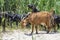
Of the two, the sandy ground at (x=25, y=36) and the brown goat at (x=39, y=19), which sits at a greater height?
the brown goat at (x=39, y=19)

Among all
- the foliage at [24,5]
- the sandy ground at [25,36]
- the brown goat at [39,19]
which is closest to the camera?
the sandy ground at [25,36]

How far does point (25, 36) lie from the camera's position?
2.22 metres

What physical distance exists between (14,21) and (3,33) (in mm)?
181

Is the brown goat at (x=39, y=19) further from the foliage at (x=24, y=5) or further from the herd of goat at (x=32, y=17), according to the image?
the foliage at (x=24, y=5)

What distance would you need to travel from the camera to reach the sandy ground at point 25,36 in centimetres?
217

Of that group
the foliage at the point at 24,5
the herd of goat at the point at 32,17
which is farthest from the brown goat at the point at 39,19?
the foliage at the point at 24,5

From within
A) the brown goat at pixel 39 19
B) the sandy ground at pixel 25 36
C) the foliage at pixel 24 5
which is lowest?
the sandy ground at pixel 25 36

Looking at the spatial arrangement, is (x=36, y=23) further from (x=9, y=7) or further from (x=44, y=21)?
(x=9, y=7)

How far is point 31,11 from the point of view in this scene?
239 centimetres

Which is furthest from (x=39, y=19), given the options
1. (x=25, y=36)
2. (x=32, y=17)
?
(x=25, y=36)

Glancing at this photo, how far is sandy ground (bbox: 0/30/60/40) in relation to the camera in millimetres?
2166

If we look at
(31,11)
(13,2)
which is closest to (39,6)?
(31,11)

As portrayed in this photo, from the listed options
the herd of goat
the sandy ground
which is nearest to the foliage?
the herd of goat

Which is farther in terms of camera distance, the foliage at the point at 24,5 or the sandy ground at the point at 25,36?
the foliage at the point at 24,5
